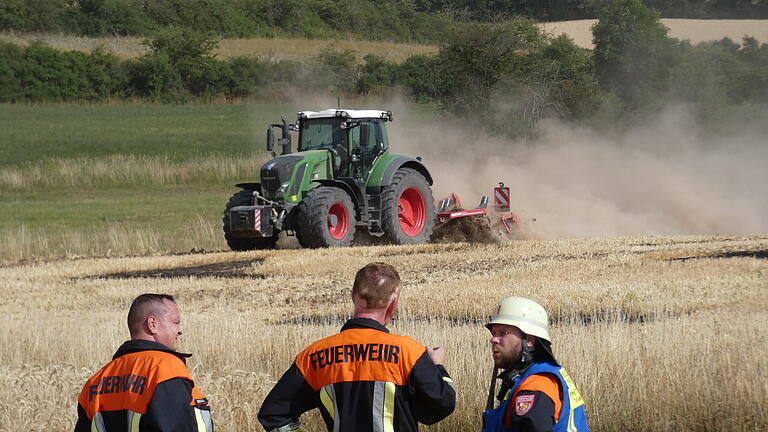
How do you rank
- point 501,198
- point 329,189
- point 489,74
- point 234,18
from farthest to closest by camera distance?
point 234,18 → point 489,74 → point 501,198 → point 329,189

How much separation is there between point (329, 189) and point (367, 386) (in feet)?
46.7

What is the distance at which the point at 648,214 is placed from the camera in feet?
83.0

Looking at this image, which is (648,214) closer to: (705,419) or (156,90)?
(705,419)

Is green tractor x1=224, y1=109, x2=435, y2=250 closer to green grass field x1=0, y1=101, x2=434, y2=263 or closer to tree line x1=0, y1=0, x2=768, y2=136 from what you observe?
green grass field x1=0, y1=101, x2=434, y2=263

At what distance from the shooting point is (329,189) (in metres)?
19.2

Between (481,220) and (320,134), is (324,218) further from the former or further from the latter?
(481,220)

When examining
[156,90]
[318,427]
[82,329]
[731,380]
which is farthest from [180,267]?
[156,90]

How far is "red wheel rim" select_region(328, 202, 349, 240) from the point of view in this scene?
19.4 m

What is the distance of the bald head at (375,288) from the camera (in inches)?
200

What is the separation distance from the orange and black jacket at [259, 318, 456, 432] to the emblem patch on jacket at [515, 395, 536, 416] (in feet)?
1.20

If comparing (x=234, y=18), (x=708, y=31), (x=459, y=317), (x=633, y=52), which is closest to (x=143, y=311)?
(x=459, y=317)

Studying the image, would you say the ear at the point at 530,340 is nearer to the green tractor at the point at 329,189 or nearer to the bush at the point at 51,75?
the green tractor at the point at 329,189

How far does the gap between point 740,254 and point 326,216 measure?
641 centimetres

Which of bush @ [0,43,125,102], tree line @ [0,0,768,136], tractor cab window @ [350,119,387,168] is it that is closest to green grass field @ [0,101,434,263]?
bush @ [0,43,125,102]
